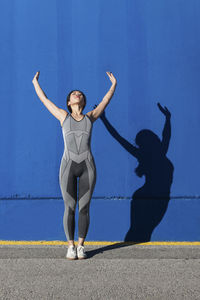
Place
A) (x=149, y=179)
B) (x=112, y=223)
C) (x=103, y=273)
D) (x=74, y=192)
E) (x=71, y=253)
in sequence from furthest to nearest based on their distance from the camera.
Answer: (x=149, y=179), (x=112, y=223), (x=74, y=192), (x=71, y=253), (x=103, y=273)

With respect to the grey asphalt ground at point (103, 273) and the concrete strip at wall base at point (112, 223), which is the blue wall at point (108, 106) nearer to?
the concrete strip at wall base at point (112, 223)

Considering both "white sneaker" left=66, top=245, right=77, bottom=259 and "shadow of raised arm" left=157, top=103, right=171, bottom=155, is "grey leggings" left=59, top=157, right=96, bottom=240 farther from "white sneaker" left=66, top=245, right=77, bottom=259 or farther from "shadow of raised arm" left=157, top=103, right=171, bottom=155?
"shadow of raised arm" left=157, top=103, right=171, bottom=155

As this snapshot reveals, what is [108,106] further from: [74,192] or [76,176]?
[74,192]

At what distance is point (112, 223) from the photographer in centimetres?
416

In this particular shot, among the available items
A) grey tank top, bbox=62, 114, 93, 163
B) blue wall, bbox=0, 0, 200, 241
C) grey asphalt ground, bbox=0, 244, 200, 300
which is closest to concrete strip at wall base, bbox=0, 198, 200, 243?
blue wall, bbox=0, 0, 200, 241

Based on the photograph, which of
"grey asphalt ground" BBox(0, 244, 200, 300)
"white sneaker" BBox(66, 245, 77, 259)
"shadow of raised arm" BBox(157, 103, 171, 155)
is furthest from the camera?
"shadow of raised arm" BBox(157, 103, 171, 155)

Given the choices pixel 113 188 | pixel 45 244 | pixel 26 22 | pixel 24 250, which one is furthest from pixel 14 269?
pixel 26 22

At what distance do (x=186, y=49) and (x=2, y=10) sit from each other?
2.58m

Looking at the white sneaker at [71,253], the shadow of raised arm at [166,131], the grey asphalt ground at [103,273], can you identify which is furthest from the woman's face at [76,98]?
the grey asphalt ground at [103,273]

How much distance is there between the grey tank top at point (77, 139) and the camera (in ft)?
11.4

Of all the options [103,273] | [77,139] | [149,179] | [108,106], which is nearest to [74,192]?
[77,139]

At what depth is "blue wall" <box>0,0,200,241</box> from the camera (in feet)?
13.7

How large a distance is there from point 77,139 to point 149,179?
1.29m

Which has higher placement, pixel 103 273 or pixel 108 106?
pixel 108 106
